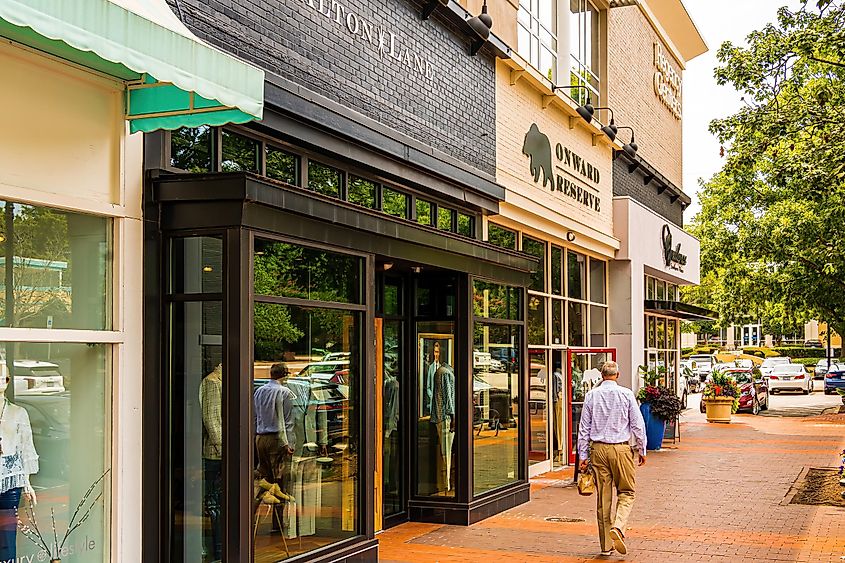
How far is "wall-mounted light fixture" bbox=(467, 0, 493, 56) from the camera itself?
46.6 ft

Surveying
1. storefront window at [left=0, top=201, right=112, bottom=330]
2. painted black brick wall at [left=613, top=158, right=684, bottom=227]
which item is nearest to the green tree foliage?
painted black brick wall at [left=613, top=158, right=684, bottom=227]

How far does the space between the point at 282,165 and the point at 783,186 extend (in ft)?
35.5

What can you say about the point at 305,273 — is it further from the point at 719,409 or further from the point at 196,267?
the point at 719,409

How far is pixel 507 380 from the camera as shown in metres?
14.2

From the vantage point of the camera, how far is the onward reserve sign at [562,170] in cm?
1717

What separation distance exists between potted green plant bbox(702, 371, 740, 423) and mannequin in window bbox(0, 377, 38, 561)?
26140 millimetres

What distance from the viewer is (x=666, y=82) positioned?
92.1ft

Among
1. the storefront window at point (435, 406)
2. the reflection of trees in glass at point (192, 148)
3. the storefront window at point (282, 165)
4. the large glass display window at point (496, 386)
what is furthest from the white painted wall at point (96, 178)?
the large glass display window at point (496, 386)

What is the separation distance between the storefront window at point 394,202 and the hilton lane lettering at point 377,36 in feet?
4.95

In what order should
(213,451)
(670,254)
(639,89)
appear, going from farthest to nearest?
(670,254), (639,89), (213,451)

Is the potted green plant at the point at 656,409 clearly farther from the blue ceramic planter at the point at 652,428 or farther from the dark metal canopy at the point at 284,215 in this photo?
the dark metal canopy at the point at 284,215

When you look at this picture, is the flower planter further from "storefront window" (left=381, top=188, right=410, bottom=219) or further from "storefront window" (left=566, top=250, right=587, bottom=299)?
"storefront window" (left=381, top=188, right=410, bottom=219)

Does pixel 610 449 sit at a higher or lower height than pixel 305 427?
lower

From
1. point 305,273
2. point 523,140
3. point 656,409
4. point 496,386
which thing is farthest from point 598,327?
point 305,273
